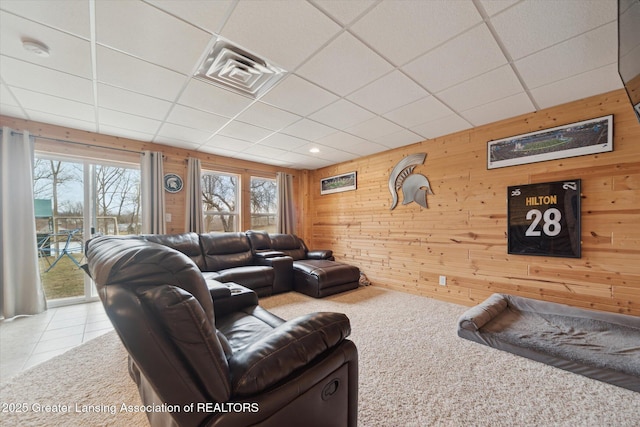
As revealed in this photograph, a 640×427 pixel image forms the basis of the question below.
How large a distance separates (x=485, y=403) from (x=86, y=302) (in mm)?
4797

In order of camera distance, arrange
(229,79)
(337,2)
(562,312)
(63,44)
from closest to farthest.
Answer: (337,2) → (63,44) → (229,79) → (562,312)

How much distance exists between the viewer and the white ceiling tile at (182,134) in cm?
321

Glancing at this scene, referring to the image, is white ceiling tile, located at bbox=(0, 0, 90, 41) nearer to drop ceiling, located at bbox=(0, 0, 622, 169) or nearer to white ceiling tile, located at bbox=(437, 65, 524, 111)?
drop ceiling, located at bbox=(0, 0, 622, 169)

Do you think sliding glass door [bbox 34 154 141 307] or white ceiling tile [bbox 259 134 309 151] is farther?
white ceiling tile [bbox 259 134 309 151]

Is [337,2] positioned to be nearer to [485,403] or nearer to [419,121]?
[419,121]

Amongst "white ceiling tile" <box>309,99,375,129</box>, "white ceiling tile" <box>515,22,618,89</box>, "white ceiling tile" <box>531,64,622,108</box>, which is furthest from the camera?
"white ceiling tile" <box>309,99,375,129</box>

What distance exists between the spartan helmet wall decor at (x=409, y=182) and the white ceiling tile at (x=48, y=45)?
150 inches

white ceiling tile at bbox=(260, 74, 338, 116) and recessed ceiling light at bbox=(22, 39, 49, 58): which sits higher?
recessed ceiling light at bbox=(22, 39, 49, 58)

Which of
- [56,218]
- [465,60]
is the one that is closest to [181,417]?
[465,60]

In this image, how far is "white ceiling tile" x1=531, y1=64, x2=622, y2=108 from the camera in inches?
81.0

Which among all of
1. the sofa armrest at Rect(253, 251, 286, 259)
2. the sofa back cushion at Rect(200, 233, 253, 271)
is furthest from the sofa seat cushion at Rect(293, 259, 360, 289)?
the sofa back cushion at Rect(200, 233, 253, 271)

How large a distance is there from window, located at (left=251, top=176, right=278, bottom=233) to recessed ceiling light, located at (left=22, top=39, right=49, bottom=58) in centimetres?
345

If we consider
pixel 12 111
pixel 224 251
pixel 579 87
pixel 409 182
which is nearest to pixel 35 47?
pixel 12 111

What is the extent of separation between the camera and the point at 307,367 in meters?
1.00
